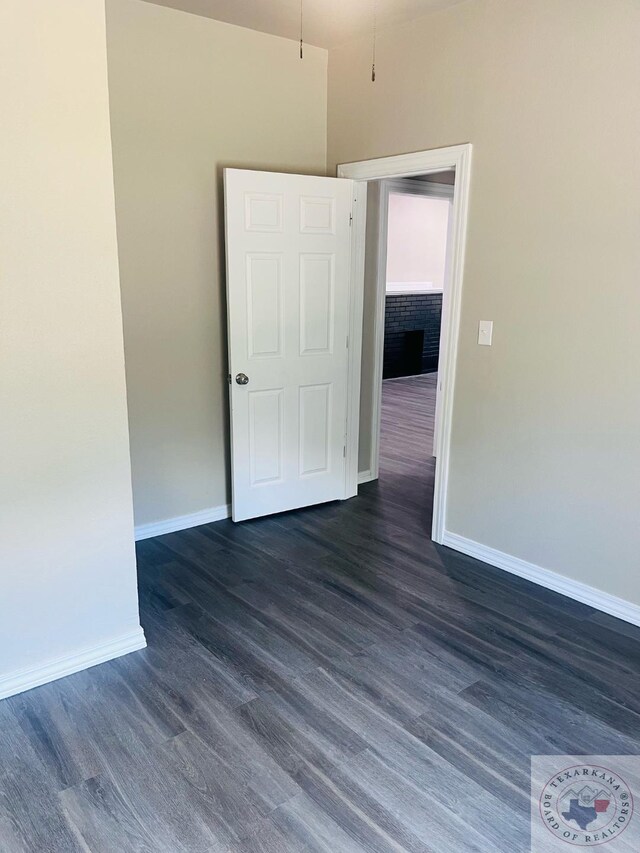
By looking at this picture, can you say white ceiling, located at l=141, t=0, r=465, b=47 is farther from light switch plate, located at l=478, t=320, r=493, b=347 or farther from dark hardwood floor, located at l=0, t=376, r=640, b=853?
dark hardwood floor, located at l=0, t=376, r=640, b=853

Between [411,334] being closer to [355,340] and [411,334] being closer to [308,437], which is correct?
[355,340]

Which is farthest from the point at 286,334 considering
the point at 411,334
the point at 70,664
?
the point at 411,334

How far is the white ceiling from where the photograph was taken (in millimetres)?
3074

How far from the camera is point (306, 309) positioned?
151 inches

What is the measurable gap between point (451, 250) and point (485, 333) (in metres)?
0.61

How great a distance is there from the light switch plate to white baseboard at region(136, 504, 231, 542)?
6.01 feet

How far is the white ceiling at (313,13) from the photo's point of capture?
3.07 meters

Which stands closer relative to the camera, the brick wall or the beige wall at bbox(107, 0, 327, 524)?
the beige wall at bbox(107, 0, 327, 524)

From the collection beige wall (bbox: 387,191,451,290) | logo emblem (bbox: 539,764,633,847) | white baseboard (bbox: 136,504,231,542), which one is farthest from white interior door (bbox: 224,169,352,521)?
beige wall (bbox: 387,191,451,290)

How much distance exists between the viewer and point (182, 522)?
3801mm

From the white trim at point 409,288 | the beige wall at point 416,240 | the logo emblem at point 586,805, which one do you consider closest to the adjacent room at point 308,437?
the logo emblem at point 586,805

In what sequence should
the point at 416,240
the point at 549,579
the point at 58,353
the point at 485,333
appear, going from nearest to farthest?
the point at 58,353 < the point at 549,579 < the point at 485,333 < the point at 416,240

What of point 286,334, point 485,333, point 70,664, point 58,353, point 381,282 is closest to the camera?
point 58,353

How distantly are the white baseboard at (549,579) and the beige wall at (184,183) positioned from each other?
1505mm
